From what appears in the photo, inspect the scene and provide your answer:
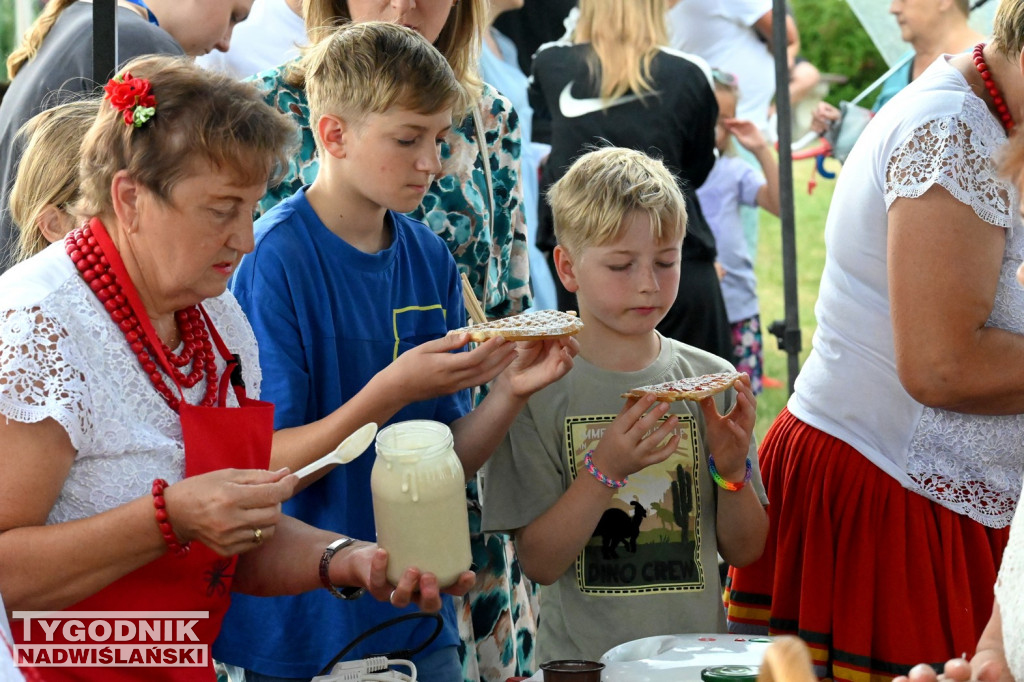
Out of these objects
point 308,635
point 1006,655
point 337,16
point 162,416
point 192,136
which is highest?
point 337,16

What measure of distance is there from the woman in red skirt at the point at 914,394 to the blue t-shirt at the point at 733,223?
9.48 ft

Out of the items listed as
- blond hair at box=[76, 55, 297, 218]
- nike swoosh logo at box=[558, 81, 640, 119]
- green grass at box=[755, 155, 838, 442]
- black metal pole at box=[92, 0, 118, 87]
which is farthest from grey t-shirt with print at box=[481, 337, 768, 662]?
green grass at box=[755, 155, 838, 442]

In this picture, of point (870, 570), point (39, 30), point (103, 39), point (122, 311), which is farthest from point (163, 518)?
point (39, 30)

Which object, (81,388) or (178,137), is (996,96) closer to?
(178,137)

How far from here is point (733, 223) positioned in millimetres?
5527

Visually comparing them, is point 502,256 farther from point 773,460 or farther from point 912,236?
point 912,236

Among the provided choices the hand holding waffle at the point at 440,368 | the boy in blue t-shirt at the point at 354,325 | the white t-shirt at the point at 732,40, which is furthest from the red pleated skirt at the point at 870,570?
the white t-shirt at the point at 732,40

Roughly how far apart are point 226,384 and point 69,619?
1.45 feet

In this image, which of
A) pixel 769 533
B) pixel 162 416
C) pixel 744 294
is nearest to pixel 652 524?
pixel 769 533

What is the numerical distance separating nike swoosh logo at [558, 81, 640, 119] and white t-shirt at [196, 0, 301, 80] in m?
1.27

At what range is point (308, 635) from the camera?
7.41ft

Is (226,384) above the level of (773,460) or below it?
above

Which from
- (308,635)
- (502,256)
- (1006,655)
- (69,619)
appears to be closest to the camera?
(1006,655)

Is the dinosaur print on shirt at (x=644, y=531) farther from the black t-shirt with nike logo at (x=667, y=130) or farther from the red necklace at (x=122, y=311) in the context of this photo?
the black t-shirt with nike logo at (x=667, y=130)
